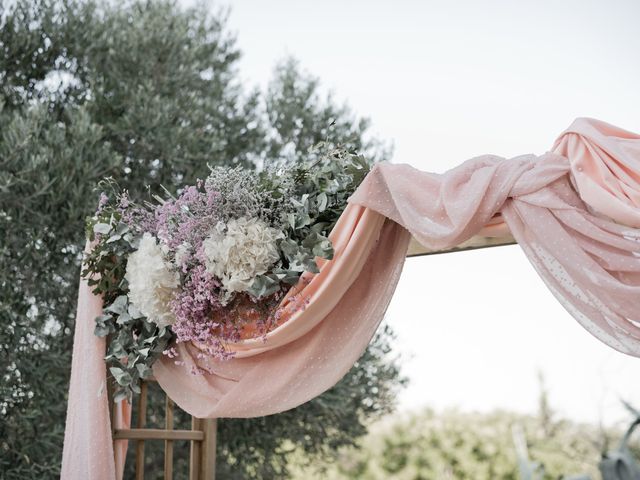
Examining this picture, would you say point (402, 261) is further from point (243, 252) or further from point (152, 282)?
point (152, 282)

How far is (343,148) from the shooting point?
2732 mm

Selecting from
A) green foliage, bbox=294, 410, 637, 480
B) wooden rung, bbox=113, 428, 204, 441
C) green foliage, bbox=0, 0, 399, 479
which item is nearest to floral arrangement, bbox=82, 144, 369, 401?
wooden rung, bbox=113, 428, 204, 441

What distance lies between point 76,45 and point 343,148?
9.94 feet

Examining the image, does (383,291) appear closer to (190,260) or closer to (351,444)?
(190,260)

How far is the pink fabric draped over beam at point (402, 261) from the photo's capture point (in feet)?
6.61

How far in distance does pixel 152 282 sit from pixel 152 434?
0.81 meters

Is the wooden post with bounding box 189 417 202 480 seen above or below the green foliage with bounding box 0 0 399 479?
below

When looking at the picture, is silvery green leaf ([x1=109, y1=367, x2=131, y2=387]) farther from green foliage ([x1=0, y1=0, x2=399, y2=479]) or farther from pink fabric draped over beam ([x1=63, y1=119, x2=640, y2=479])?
green foliage ([x1=0, y1=0, x2=399, y2=479])

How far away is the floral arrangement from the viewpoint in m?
2.54

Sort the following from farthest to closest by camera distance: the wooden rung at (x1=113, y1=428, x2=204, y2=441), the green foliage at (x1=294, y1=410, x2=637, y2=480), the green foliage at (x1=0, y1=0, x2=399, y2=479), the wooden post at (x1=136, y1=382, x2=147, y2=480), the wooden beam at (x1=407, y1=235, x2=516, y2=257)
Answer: the green foliage at (x1=294, y1=410, x2=637, y2=480) < the green foliage at (x1=0, y1=0, x2=399, y2=479) < the wooden post at (x1=136, y1=382, x2=147, y2=480) < the wooden rung at (x1=113, y1=428, x2=204, y2=441) < the wooden beam at (x1=407, y1=235, x2=516, y2=257)

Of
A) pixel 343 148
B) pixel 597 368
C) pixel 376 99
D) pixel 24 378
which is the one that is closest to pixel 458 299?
pixel 597 368

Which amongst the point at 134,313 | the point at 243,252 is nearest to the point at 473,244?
the point at 243,252

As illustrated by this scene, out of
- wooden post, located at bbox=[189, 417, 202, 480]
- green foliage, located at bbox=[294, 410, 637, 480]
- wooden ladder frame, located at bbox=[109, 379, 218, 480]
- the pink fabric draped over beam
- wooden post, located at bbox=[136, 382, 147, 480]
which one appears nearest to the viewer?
the pink fabric draped over beam

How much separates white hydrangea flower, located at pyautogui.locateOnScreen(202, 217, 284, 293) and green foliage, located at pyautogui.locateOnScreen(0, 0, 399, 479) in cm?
194
